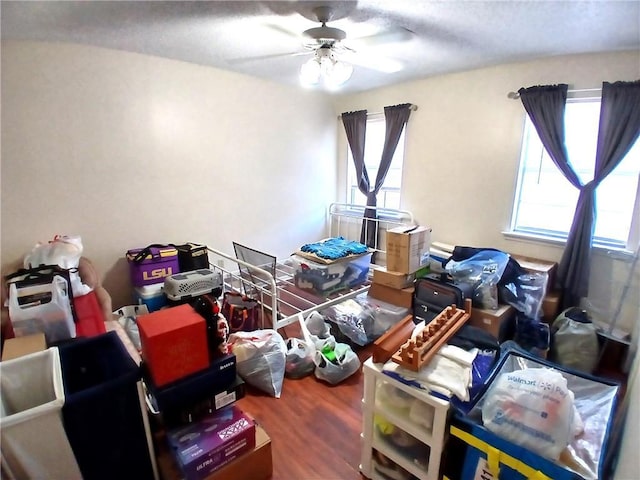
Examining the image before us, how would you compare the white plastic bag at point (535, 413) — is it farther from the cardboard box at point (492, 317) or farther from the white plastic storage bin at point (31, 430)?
the white plastic storage bin at point (31, 430)

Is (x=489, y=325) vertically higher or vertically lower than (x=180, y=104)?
lower

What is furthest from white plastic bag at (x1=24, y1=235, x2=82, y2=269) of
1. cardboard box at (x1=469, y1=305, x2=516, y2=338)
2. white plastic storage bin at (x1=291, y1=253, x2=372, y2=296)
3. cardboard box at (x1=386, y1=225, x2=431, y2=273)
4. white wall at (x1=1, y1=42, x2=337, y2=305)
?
cardboard box at (x1=469, y1=305, x2=516, y2=338)

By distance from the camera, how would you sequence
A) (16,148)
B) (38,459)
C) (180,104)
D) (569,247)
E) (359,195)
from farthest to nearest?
(359,195), (180,104), (569,247), (16,148), (38,459)

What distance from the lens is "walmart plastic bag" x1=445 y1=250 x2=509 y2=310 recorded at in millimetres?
2359

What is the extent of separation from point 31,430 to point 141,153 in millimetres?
2330

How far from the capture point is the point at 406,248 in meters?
2.61

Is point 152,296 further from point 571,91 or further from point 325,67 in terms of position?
point 571,91

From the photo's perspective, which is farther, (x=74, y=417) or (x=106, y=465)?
(x=106, y=465)

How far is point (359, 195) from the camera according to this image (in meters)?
4.21

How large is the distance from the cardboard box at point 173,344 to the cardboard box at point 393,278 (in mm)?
1776

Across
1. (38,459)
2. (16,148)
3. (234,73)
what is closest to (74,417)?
(38,459)

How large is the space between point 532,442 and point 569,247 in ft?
6.81

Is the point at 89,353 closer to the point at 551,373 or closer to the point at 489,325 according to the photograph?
the point at 551,373

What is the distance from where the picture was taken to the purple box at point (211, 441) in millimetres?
1272
